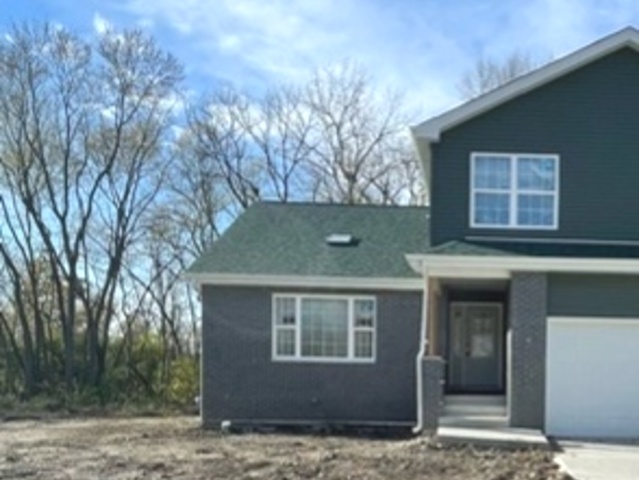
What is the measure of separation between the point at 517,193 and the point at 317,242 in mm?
5001

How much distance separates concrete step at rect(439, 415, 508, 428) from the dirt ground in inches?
37.5

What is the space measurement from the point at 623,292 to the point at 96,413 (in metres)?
15.0

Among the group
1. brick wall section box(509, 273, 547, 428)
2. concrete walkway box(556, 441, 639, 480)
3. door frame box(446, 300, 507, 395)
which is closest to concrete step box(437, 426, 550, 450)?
concrete walkway box(556, 441, 639, 480)

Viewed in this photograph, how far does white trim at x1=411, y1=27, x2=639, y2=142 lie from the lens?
18.2 metres

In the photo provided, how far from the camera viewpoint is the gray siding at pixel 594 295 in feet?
55.2

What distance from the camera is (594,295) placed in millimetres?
16859

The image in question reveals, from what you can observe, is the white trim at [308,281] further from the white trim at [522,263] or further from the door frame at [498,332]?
the white trim at [522,263]

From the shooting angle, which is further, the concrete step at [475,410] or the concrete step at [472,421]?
the concrete step at [475,410]

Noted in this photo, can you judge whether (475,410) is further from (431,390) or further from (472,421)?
(431,390)

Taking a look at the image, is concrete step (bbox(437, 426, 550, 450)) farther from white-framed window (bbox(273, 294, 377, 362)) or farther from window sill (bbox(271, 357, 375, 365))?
white-framed window (bbox(273, 294, 377, 362))

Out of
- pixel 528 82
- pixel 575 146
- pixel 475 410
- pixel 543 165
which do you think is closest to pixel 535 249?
pixel 543 165

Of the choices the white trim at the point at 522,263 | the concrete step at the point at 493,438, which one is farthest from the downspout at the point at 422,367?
the concrete step at the point at 493,438

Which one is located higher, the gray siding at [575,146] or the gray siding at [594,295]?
the gray siding at [575,146]

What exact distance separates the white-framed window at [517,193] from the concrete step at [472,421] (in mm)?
4026
